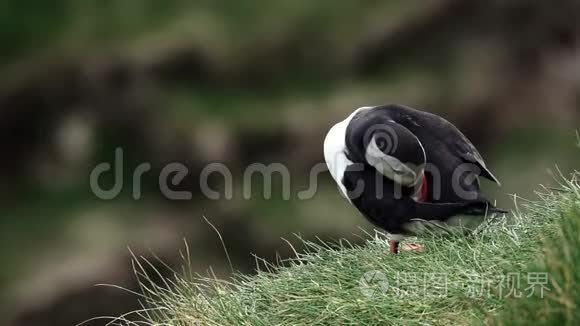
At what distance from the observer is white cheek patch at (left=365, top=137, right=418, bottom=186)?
420cm

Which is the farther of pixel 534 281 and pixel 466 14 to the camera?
pixel 466 14

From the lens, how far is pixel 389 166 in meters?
4.24

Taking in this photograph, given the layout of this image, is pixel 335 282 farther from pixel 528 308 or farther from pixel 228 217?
pixel 228 217

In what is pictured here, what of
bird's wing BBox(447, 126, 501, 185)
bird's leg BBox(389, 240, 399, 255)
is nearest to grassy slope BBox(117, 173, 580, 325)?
bird's leg BBox(389, 240, 399, 255)

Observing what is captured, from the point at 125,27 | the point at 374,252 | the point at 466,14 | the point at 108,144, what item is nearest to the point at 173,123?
the point at 108,144

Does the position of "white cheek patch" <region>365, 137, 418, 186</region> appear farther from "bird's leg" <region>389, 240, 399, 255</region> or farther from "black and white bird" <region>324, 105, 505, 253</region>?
"bird's leg" <region>389, 240, 399, 255</region>

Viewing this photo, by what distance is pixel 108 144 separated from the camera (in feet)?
45.0

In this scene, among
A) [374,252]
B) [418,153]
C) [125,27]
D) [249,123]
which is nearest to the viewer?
[418,153]

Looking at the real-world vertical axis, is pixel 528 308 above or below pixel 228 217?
above

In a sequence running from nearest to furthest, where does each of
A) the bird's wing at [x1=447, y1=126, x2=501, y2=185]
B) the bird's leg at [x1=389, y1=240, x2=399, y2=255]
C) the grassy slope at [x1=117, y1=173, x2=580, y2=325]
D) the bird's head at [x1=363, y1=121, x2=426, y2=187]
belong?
1. the grassy slope at [x1=117, y1=173, x2=580, y2=325]
2. the bird's head at [x1=363, y1=121, x2=426, y2=187]
3. the bird's wing at [x1=447, y1=126, x2=501, y2=185]
4. the bird's leg at [x1=389, y1=240, x2=399, y2=255]

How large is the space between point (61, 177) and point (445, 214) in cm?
1015

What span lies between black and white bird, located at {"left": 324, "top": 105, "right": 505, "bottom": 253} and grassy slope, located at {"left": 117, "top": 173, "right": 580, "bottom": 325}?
14 centimetres

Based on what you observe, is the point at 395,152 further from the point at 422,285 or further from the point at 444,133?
the point at 422,285

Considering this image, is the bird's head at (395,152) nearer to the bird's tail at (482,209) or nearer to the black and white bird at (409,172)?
the black and white bird at (409,172)
